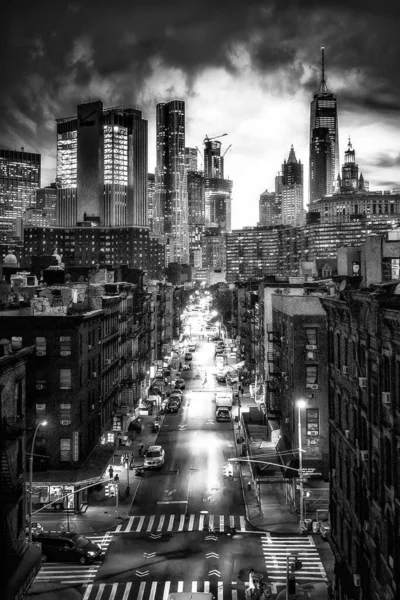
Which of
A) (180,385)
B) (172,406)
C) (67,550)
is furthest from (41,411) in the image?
(180,385)

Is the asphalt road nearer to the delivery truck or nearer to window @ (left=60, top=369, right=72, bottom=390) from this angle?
window @ (left=60, top=369, right=72, bottom=390)

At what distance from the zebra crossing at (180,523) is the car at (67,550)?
4.82m

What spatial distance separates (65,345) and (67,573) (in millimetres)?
17960

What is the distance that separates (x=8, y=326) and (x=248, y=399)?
52.4 m

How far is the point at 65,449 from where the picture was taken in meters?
51.2

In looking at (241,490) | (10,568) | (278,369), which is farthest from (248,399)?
(10,568)

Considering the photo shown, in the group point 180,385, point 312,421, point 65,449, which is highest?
point 312,421

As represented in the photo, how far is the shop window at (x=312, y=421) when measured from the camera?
52.3 m

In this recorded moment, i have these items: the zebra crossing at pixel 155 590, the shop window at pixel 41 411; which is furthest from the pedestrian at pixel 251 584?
the shop window at pixel 41 411

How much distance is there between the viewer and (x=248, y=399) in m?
96.8

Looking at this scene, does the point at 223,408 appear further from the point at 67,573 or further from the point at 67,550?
the point at 67,573

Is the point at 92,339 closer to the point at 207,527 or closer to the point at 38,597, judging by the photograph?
the point at 207,527

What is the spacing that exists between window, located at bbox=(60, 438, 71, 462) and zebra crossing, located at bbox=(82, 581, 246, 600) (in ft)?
48.0

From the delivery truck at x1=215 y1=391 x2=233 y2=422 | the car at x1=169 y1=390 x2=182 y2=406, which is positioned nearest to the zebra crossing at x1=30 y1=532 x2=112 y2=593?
the delivery truck at x1=215 y1=391 x2=233 y2=422
